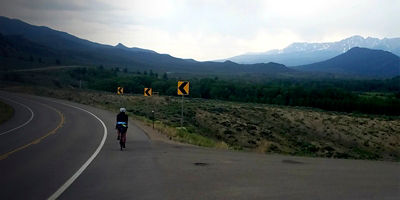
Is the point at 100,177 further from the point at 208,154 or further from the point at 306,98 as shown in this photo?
the point at 306,98

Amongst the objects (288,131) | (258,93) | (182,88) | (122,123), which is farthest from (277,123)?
(258,93)

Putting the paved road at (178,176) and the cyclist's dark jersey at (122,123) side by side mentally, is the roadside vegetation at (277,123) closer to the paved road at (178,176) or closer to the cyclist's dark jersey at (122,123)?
the cyclist's dark jersey at (122,123)

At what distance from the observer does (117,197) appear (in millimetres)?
7773

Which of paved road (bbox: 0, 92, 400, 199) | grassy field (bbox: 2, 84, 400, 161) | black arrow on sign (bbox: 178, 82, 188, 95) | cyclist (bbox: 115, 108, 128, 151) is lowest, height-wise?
grassy field (bbox: 2, 84, 400, 161)

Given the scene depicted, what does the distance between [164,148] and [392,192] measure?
365 inches

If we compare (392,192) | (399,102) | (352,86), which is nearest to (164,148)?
(392,192)

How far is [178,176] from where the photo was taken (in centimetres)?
998

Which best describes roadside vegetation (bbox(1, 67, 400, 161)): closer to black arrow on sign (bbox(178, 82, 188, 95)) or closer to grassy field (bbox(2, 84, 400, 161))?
grassy field (bbox(2, 84, 400, 161))

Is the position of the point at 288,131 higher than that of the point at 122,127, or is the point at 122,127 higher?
the point at 122,127

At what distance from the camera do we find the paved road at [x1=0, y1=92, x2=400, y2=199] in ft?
26.8

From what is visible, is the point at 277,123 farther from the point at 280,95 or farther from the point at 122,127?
the point at 280,95

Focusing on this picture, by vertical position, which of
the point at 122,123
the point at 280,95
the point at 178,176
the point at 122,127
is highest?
the point at 122,123

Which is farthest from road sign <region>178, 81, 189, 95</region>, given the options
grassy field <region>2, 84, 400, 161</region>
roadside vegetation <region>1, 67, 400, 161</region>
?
grassy field <region>2, 84, 400, 161</region>

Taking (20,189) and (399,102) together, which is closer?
(20,189)
